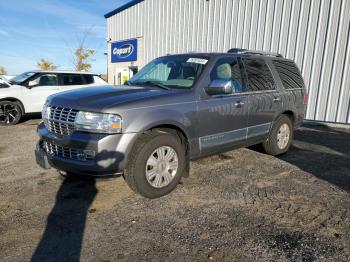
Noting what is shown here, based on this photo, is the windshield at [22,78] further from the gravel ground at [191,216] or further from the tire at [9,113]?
the gravel ground at [191,216]

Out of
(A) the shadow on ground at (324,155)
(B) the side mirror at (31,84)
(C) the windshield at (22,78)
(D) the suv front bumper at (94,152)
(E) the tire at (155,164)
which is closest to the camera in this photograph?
(D) the suv front bumper at (94,152)

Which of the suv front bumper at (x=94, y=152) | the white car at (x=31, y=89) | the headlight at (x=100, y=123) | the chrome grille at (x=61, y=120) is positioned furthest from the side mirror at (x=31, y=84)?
the headlight at (x=100, y=123)

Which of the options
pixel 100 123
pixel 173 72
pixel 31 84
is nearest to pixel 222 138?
pixel 173 72

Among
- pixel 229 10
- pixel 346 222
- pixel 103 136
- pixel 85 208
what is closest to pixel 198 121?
pixel 103 136

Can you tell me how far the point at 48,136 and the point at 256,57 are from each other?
3622 mm

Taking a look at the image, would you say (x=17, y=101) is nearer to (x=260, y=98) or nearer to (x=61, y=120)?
(x=61, y=120)

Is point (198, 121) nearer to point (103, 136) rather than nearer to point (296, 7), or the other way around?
point (103, 136)

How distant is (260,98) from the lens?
5.12 m

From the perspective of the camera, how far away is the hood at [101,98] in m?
3.49

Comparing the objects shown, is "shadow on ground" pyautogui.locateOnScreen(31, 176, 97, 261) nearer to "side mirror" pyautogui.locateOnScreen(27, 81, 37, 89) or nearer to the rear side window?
the rear side window

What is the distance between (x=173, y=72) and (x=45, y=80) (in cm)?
694

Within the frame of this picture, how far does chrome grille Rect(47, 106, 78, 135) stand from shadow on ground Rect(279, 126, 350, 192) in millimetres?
3795

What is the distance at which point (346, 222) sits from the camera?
3348 mm

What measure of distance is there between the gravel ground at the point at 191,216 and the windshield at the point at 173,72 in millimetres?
1464
